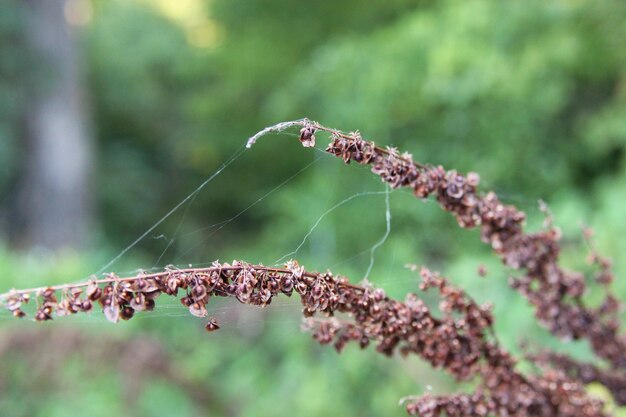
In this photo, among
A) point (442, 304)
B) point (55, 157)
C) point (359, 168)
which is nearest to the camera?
point (442, 304)

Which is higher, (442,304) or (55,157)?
(55,157)

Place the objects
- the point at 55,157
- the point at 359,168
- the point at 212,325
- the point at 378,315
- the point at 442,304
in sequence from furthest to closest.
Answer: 1. the point at 55,157
2. the point at 359,168
3. the point at 442,304
4. the point at 378,315
5. the point at 212,325

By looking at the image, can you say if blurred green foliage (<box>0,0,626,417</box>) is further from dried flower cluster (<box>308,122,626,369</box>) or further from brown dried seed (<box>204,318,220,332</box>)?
dried flower cluster (<box>308,122,626,369</box>)

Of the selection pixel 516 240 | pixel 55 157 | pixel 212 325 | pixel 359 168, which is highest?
pixel 55 157

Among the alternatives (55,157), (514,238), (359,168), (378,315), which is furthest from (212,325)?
(55,157)

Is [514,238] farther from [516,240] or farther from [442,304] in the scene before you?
[442,304]

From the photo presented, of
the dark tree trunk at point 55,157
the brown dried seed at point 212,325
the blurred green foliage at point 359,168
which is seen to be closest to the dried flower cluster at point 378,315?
the brown dried seed at point 212,325

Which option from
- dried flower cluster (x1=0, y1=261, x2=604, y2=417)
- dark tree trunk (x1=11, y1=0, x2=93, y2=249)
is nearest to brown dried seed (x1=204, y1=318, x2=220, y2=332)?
dried flower cluster (x1=0, y1=261, x2=604, y2=417)
